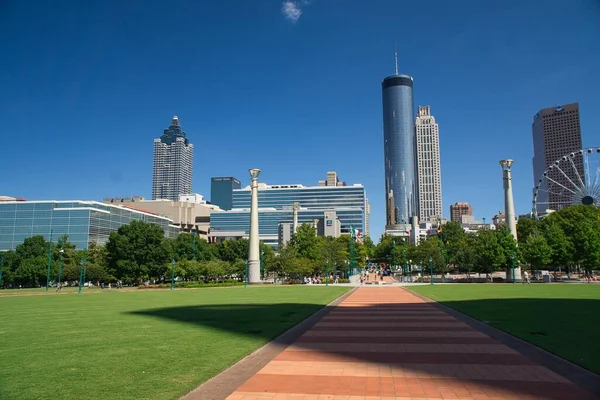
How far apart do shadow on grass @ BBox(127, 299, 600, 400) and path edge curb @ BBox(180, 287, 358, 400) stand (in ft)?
1.28

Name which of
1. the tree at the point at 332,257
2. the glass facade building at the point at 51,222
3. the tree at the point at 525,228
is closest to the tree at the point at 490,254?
the tree at the point at 525,228

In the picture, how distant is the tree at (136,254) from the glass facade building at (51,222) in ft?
144

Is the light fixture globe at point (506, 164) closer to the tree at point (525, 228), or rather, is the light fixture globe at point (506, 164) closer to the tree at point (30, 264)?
the tree at point (525, 228)

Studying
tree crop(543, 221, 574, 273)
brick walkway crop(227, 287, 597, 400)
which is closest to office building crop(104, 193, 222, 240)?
tree crop(543, 221, 574, 273)

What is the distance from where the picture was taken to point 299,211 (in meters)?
188

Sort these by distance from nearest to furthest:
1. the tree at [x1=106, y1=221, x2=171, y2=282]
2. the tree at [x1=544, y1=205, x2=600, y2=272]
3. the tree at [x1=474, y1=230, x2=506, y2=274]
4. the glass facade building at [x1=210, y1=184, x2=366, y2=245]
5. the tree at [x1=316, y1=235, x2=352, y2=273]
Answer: the tree at [x1=544, y1=205, x2=600, y2=272]
the tree at [x1=474, y1=230, x2=506, y2=274]
the tree at [x1=106, y1=221, x2=171, y2=282]
the tree at [x1=316, y1=235, x2=352, y2=273]
the glass facade building at [x1=210, y1=184, x2=366, y2=245]

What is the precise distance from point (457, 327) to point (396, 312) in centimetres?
707

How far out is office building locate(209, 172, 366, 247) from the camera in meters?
185

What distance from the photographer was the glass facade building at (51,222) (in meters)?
118

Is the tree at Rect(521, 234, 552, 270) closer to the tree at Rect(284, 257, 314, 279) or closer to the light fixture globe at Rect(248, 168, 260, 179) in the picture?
the tree at Rect(284, 257, 314, 279)

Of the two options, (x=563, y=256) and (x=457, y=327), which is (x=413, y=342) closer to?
(x=457, y=327)

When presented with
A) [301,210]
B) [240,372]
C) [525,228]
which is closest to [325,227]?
[301,210]

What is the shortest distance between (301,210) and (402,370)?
178 metres

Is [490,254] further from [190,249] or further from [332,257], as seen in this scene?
[190,249]
